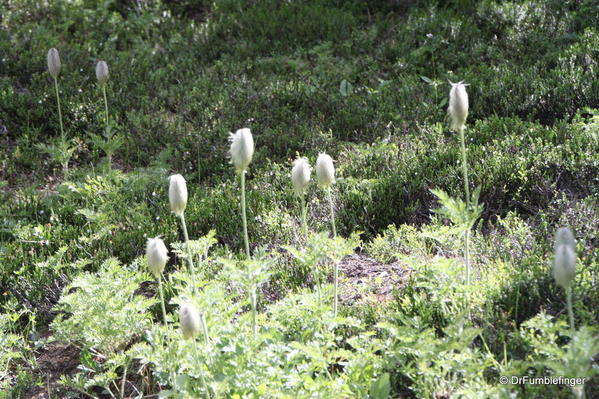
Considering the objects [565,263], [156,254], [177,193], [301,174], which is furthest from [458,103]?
[156,254]

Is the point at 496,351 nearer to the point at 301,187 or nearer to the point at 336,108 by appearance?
the point at 301,187

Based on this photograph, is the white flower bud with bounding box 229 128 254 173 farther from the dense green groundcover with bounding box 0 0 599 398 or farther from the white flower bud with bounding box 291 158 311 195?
the dense green groundcover with bounding box 0 0 599 398

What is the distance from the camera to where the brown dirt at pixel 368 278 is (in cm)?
380

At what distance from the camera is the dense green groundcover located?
9.63 ft

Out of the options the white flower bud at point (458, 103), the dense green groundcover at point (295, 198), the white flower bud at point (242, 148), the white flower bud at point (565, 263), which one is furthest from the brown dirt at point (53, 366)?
the white flower bud at point (565, 263)

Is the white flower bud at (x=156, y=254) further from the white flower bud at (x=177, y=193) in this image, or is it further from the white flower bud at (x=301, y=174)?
the white flower bud at (x=301, y=174)

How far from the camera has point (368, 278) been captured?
13.3 feet

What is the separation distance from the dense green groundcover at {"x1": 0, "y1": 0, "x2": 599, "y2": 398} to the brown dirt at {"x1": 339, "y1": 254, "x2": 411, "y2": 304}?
0.09 ft

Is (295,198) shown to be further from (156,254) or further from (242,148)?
(156,254)

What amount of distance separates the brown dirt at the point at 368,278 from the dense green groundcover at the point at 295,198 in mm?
27

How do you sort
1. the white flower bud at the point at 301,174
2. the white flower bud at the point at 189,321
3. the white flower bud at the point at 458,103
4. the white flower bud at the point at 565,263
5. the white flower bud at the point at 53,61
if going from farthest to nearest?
1. the white flower bud at the point at 53,61
2. the white flower bud at the point at 301,174
3. the white flower bud at the point at 458,103
4. the white flower bud at the point at 189,321
5. the white flower bud at the point at 565,263

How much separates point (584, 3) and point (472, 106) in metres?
2.21

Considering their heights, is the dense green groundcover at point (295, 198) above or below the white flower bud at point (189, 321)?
below

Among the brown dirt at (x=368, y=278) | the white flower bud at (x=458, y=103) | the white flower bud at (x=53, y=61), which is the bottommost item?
the brown dirt at (x=368, y=278)
